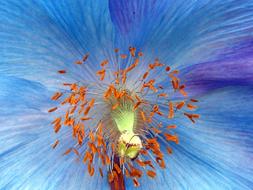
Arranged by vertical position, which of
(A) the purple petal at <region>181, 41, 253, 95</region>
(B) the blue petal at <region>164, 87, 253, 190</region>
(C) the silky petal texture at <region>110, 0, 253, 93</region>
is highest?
(C) the silky petal texture at <region>110, 0, 253, 93</region>

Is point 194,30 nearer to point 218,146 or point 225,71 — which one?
point 225,71

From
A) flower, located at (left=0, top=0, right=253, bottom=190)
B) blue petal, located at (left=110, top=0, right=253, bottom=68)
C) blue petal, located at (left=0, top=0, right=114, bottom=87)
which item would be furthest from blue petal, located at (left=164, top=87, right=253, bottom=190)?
blue petal, located at (left=0, top=0, right=114, bottom=87)

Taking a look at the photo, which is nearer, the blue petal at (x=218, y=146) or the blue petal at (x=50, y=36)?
the blue petal at (x=50, y=36)

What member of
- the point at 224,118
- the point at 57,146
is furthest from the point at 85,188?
the point at 224,118

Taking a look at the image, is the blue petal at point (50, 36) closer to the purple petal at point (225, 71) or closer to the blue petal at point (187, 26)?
the blue petal at point (187, 26)

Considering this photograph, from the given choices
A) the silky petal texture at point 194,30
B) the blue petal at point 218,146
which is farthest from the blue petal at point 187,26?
the blue petal at point 218,146

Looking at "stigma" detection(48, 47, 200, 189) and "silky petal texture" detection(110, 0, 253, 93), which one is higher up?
"silky petal texture" detection(110, 0, 253, 93)

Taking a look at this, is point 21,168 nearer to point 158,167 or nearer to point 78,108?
point 78,108

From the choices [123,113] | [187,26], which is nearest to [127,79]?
[123,113]

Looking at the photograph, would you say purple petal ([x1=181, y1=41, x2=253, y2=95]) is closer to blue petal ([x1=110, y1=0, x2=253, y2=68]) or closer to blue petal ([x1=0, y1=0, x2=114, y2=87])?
blue petal ([x1=110, y1=0, x2=253, y2=68])
